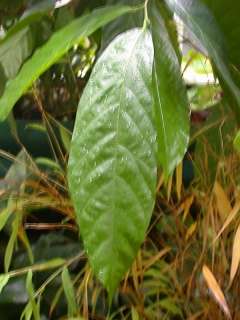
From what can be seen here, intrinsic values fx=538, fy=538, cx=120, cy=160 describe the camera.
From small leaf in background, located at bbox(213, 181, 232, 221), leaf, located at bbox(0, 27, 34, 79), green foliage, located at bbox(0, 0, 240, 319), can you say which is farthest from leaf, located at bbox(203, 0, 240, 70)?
leaf, located at bbox(0, 27, 34, 79)

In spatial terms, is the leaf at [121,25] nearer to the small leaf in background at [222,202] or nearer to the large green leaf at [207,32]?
the large green leaf at [207,32]

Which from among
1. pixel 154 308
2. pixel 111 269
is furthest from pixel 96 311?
pixel 111 269

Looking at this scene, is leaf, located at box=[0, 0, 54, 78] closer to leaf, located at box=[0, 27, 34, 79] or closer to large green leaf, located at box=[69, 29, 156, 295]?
leaf, located at box=[0, 27, 34, 79]

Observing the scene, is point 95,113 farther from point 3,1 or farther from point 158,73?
point 3,1

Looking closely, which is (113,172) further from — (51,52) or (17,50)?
(17,50)

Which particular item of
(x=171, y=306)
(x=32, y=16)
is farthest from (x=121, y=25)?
(x=171, y=306)

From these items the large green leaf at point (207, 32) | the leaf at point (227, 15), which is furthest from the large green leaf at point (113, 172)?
the leaf at point (227, 15)
